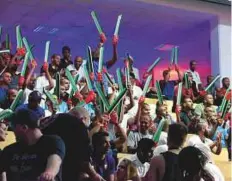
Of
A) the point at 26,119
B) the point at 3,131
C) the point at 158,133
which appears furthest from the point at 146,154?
the point at 26,119

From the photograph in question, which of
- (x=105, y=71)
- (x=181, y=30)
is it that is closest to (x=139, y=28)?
(x=181, y=30)

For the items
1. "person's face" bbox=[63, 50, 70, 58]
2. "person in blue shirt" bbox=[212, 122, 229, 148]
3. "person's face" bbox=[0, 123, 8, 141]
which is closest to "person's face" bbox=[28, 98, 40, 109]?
"person's face" bbox=[0, 123, 8, 141]

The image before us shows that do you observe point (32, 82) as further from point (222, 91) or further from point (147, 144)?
point (222, 91)

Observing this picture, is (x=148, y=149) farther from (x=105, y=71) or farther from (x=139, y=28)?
Result: (x=139, y=28)

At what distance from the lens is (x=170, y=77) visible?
350 inches

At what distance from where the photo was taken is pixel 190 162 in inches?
121

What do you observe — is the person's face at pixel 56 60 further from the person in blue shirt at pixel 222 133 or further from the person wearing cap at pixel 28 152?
the person wearing cap at pixel 28 152

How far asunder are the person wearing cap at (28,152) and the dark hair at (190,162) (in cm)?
71

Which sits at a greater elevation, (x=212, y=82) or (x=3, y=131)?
(x=3, y=131)

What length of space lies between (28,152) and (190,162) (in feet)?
2.99

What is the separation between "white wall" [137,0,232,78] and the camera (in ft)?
30.8

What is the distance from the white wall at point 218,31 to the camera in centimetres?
938

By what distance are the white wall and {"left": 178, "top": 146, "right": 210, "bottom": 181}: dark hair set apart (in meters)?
6.36

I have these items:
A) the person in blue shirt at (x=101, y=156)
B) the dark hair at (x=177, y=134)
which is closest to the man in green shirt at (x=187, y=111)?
the person in blue shirt at (x=101, y=156)
